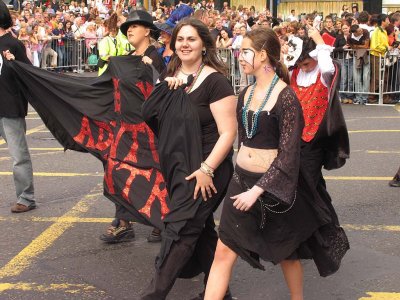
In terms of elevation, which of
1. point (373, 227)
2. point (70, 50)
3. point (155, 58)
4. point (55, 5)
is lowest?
point (373, 227)

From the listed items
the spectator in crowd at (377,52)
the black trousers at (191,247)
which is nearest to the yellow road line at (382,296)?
the black trousers at (191,247)

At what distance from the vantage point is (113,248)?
5.86m

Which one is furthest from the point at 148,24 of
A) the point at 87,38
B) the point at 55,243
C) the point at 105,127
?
the point at 87,38

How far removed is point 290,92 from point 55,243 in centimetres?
285

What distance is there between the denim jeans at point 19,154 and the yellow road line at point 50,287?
2.01m

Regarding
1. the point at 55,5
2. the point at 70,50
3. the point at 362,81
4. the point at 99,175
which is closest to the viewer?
the point at 99,175

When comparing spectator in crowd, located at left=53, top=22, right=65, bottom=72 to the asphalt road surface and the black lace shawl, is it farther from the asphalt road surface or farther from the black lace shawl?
the black lace shawl

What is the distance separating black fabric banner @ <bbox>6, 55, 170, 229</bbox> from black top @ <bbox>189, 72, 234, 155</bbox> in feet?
3.12

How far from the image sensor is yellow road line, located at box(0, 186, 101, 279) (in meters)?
5.39

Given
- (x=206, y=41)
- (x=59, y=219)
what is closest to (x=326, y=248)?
(x=206, y=41)

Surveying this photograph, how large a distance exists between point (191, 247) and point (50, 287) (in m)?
1.21

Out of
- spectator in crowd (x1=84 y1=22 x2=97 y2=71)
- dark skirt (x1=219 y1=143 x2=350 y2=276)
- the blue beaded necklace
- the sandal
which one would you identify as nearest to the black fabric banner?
the sandal

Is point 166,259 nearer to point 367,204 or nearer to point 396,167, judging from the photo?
point 367,204

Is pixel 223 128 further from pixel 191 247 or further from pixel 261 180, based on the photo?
pixel 191 247
